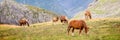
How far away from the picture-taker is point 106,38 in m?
36.1

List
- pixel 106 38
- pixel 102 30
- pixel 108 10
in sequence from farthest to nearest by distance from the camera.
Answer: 1. pixel 108 10
2. pixel 102 30
3. pixel 106 38

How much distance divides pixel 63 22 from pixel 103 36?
24368 millimetres

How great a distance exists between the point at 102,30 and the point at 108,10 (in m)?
66.0

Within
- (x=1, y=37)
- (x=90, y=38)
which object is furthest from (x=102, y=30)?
(x=1, y=37)

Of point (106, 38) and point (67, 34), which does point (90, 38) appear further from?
point (67, 34)

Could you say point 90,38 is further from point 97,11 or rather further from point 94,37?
point 97,11

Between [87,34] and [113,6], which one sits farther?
[113,6]

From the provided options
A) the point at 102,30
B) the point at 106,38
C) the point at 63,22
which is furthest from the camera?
the point at 63,22

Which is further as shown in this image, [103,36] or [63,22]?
[63,22]

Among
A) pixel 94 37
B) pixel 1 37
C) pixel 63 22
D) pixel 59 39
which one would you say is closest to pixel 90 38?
pixel 94 37

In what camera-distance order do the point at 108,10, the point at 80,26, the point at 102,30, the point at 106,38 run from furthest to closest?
1. the point at 108,10
2. the point at 102,30
3. the point at 80,26
4. the point at 106,38

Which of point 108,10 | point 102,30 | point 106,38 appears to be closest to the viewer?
point 106,38

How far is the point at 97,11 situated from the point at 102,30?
70.7 meters

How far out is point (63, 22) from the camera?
6181 centimetres
